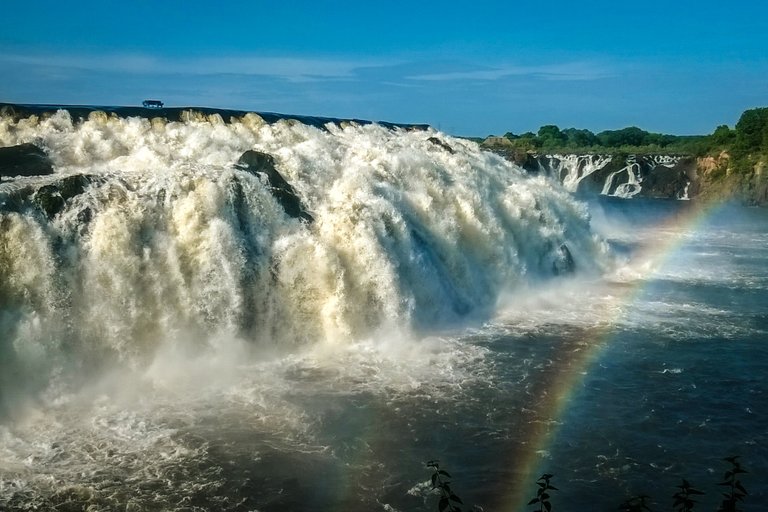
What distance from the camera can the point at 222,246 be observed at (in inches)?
Answer: 531

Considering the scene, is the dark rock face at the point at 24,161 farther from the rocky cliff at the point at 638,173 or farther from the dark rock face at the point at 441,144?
the rocky cliff at the point at 638,173

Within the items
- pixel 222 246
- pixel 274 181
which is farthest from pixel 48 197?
pixel 274 181

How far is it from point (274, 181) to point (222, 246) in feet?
8.79

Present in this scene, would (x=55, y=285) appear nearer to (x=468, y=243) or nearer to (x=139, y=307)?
(x=139, y=307)

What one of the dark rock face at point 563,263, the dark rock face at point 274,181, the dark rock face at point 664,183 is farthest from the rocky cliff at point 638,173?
the dark rock face at point 274,181

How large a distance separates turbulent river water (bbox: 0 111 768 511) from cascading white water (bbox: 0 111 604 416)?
4 centimetres

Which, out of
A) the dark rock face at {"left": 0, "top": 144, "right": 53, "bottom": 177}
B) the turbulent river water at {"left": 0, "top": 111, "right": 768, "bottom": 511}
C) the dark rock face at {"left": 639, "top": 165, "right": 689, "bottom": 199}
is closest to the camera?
the turbulent river water at {"left": 0, "top": 111, "right": 768, "bottom": 511}

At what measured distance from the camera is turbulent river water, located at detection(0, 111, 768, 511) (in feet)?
30.1

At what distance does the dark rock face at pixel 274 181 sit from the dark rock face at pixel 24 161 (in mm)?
4072

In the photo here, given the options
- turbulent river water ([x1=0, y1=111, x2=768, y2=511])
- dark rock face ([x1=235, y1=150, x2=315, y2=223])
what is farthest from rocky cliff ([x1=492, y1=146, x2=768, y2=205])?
dark rock face ([x1=235, y1=150, x2=315, y2=223])

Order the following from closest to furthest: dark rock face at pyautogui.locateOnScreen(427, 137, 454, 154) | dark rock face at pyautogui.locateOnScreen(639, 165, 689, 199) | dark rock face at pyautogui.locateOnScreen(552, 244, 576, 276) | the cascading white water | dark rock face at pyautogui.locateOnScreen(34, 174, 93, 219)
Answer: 1. the cascading white water
2. dark rock face at pyautogui.locateOnScreen(34, 174, 93, 219)
3. dark rock face at pyautogui.locateOnScreen(552, 244, 576, 276)
4. dark rock face at pyautogui.locateOnScreen(427, 137, 454, 154)
5. dark rock face at pyautogui.locateOnScreen(639, 165, 689, 199)

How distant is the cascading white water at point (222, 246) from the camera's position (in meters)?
11.7

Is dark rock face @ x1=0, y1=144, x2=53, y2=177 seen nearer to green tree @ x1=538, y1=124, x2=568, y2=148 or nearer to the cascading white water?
the cascading white water

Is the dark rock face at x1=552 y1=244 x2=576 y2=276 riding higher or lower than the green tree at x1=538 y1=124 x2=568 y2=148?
lower
